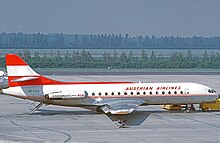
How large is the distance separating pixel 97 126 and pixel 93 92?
6628 millimetres

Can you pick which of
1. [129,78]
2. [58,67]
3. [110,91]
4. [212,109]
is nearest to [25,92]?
[110,91]

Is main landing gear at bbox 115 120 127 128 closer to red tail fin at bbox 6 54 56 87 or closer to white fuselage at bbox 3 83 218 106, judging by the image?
white fuselage at bbox 3 83 218 106

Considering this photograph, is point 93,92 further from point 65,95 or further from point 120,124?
point 120,124

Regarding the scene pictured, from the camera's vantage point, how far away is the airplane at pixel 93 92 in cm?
5444

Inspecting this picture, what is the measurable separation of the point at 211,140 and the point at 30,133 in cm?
1239

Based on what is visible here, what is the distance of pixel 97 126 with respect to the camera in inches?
1934

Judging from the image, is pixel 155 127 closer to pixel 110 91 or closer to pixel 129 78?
pixel 110 91

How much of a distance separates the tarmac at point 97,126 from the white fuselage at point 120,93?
46.9 inches

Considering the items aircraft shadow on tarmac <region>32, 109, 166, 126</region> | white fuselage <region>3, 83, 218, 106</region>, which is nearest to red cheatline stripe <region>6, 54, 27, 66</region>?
white fuselage <region>3, 83, 218, 106</region>

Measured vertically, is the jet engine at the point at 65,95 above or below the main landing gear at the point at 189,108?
above

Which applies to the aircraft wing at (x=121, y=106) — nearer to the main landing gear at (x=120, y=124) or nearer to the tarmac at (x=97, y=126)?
the tarmac at (x=97, y=126)

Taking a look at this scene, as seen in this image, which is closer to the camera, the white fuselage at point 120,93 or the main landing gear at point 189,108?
the white fuselage at point 120,93

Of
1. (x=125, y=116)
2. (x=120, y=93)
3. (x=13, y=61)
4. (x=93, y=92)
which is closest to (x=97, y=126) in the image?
(x=125, y=116)

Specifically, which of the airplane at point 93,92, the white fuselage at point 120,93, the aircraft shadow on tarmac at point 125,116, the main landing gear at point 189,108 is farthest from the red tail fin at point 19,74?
the main landing gear at point 189,108
